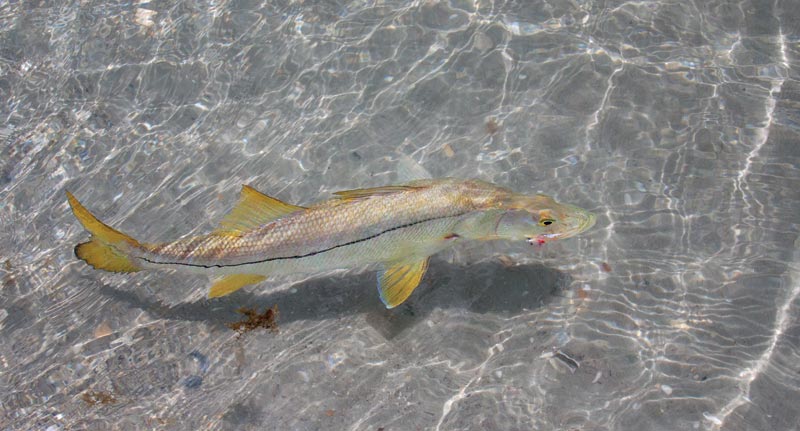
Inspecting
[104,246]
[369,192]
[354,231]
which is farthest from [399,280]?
[104,246]

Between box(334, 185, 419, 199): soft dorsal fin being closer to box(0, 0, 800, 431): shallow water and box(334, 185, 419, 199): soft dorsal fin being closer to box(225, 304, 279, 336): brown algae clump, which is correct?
box(0, 0, 800, 431): shallow water

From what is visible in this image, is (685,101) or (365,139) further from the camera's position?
(365,139)

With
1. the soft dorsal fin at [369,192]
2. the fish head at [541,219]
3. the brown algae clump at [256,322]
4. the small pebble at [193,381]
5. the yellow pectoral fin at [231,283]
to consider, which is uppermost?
the soft dorsal fin at [369,192]

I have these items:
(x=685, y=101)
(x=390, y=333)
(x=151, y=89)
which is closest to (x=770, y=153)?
(x=685, y=101)

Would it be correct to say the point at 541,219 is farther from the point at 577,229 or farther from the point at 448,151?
the point at 448,151

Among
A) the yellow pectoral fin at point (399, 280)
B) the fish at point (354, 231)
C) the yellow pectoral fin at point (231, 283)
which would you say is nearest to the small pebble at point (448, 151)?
the fish at point (354, 231)

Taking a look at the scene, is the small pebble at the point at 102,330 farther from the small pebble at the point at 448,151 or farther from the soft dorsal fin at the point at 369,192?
the small pebble at the point at 448,151

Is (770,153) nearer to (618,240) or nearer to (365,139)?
(618,240)
